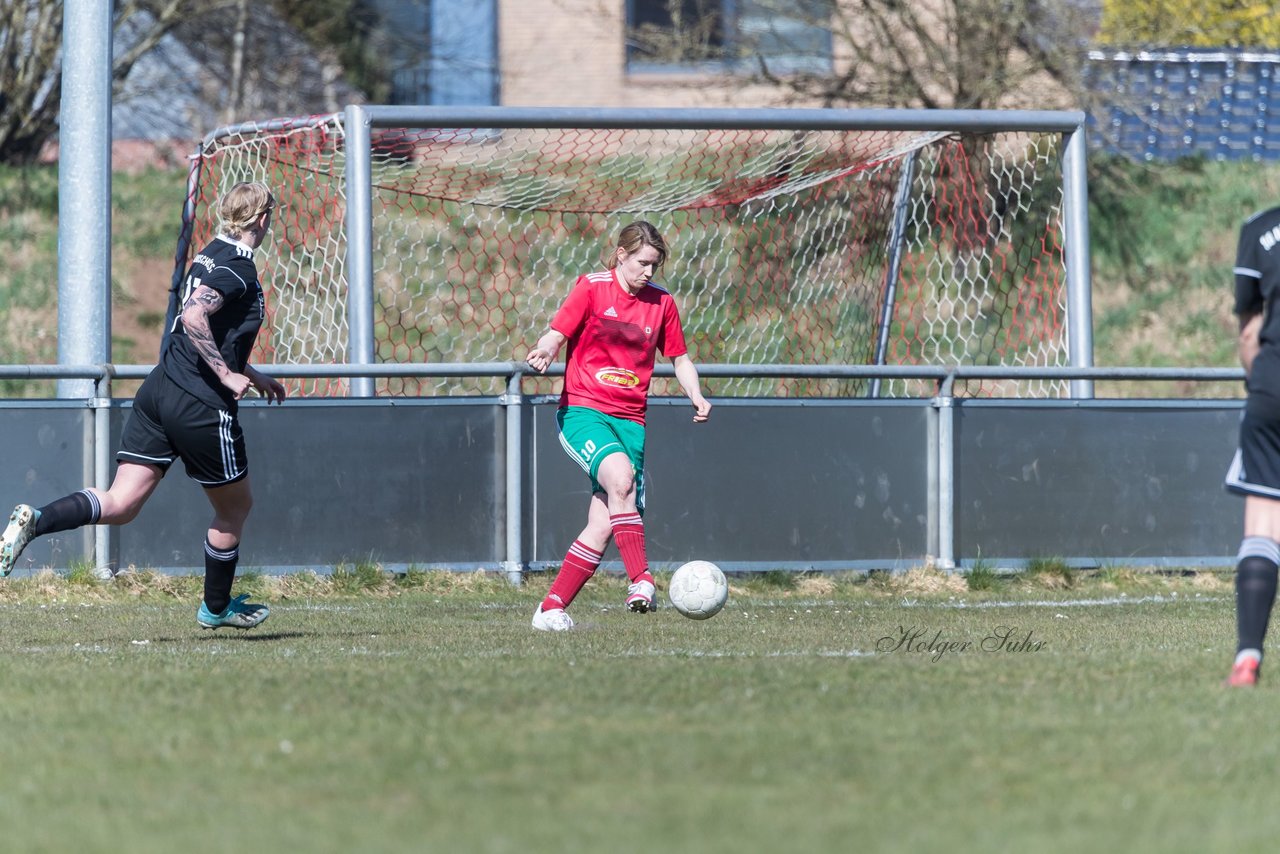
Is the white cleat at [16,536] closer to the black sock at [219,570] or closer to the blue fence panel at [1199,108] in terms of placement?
the black sock at [219,570]

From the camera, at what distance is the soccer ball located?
7.83m

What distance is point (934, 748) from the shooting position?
4652 mm

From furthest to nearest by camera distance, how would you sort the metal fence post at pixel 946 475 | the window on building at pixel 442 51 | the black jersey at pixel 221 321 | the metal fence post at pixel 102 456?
the window on building at pixel 442 51 → the metal fence post at pixel 946 475 → the metal fence post at pixel 102 456 → the black jersey at pixel 221 321

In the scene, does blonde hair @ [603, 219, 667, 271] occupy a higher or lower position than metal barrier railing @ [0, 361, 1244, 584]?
higher

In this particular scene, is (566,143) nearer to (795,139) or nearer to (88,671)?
(795,139)

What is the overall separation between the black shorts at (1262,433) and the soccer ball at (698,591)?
265 centimetres

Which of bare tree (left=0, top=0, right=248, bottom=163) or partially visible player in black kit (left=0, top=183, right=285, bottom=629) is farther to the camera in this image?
bare tree (left=0, top=0, right=248, bottom=163)

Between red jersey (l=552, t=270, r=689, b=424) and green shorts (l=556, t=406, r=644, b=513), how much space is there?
4 cm

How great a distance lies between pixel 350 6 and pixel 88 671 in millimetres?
26910

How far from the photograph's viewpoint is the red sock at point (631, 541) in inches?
307

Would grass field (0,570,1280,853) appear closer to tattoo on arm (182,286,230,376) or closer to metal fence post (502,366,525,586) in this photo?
tattoo on arm (182,286,230,376)

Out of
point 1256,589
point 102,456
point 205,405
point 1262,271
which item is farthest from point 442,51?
point 1256,589

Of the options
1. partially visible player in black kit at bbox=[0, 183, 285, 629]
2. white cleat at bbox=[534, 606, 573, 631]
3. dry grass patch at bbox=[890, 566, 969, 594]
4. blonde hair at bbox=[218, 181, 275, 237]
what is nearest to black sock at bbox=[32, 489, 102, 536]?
partially visible player in black kit at bbox=[0, 183, 285, 629]

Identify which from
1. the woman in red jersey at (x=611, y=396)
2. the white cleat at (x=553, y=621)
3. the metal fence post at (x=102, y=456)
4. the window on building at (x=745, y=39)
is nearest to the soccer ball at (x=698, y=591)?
the woman in red jersey at (x=611, y=396)
